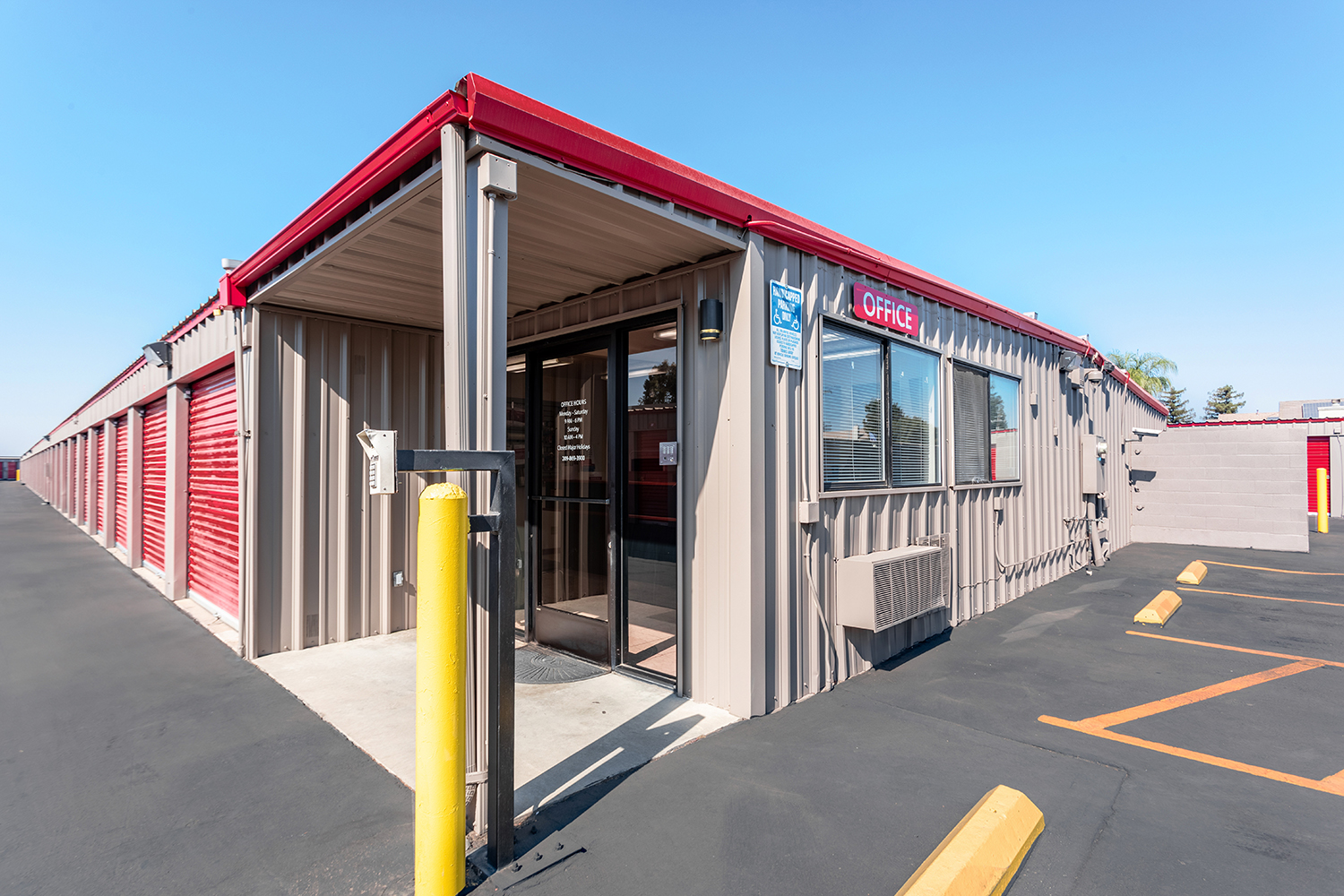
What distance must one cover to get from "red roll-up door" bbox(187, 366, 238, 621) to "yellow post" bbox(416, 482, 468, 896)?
5.28 m

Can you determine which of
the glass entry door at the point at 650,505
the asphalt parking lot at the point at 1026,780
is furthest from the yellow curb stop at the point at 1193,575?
the glass entry door at the point at 650,505

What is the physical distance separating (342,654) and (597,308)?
3692mm

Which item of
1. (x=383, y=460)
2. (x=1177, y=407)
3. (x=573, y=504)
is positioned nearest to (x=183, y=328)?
(x=573, y=504)

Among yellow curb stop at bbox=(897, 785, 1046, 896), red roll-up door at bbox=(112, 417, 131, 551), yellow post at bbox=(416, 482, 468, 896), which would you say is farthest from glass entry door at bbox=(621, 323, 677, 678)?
red roll-up door at bbox=(112, 417, 131, 551)

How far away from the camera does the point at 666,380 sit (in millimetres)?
4754

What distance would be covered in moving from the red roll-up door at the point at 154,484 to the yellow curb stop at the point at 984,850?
1065cm

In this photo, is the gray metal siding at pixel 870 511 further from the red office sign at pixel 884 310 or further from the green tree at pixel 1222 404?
the green tree at pixel 1222 404

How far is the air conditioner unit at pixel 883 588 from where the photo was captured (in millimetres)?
4562

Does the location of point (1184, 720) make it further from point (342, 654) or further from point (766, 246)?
point (342, 654)

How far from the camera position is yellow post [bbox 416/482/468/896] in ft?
7.59

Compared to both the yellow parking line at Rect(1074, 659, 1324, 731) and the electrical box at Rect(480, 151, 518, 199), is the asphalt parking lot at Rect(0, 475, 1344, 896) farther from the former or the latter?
→ the electrical box at Rect(480, 151, 518, 199)

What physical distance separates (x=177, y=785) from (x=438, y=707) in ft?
6.72

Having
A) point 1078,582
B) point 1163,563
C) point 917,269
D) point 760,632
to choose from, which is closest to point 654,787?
point 760,632

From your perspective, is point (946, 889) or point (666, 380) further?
point (666, 380)
